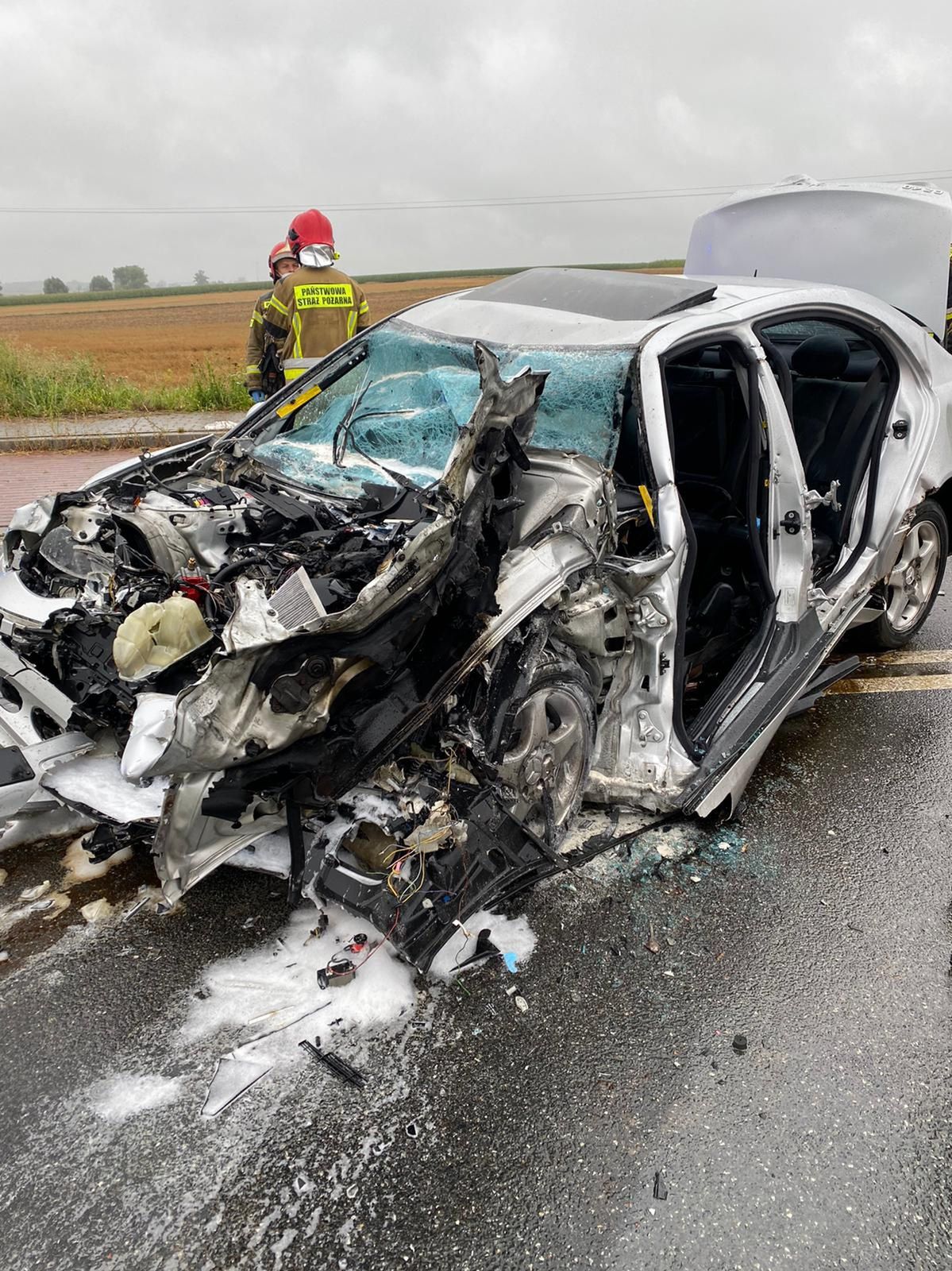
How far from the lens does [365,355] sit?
142 inches

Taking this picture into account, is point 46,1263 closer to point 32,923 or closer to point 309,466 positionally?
point 32,923

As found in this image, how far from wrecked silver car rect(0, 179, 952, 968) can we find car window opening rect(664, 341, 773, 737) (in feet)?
0.05

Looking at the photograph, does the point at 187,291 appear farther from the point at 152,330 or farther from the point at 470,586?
the point at 470,586

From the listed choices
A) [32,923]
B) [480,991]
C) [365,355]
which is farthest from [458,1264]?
[365,355]

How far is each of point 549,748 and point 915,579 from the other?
265cm

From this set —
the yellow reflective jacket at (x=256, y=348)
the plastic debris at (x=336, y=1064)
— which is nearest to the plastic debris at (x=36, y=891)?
the plastic debris at (x=336, y=1064)

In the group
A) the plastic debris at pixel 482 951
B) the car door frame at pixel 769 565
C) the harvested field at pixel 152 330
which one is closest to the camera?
the plastic debris at pixel 482 951

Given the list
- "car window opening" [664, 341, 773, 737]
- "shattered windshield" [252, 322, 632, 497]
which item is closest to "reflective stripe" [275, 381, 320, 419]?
"shattered windshield" [252, 322, 632, 497]

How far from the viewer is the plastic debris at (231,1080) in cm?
199

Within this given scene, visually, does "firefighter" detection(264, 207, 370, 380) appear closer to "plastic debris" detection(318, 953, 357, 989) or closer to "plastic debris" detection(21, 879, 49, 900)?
"plastic debris" detection(21, 879, 49, 900)

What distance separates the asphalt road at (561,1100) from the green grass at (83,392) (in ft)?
33.0

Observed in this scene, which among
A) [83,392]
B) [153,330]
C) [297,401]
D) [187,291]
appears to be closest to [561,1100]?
[297,401]

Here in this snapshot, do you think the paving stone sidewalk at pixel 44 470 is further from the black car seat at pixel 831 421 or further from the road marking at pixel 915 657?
the road marking at pixel 915 657

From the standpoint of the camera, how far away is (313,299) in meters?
5.87
